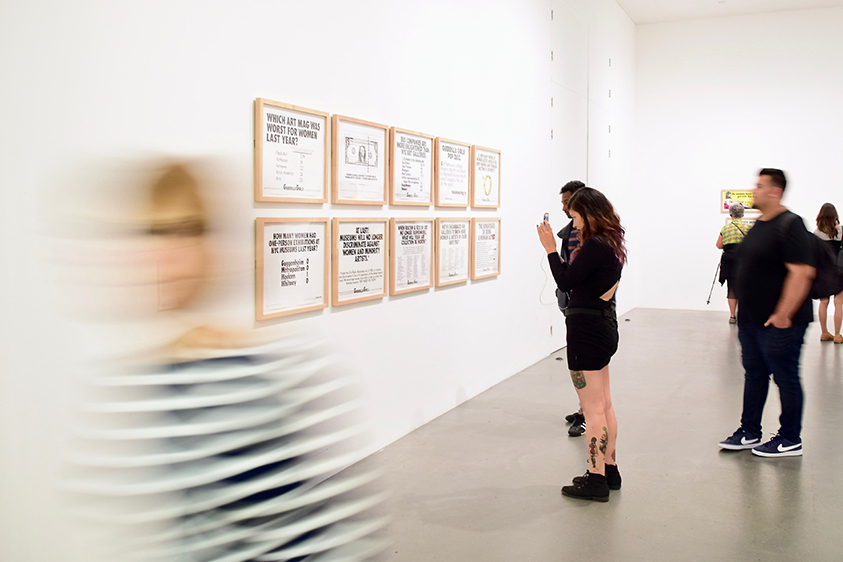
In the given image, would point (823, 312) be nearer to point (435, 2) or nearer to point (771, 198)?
point (771, 198)

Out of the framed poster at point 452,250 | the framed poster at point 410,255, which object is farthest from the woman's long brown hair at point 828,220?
the framed poster at point 410,255

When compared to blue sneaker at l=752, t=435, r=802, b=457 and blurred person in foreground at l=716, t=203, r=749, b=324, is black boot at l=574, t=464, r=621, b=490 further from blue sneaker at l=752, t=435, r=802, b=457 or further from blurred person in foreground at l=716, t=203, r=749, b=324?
blurred person in foreground at l=716, t=203, r=749, b=324

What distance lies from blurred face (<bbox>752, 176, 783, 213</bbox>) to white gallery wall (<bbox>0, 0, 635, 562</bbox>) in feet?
6.37

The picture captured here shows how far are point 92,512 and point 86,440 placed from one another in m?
0.09

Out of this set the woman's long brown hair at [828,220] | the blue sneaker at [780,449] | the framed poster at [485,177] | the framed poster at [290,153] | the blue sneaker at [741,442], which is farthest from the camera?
the woman's long brown hair at [828,220]

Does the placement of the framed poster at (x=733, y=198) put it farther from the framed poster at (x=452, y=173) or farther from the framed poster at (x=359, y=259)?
the framed poster at (x=359, y=259)

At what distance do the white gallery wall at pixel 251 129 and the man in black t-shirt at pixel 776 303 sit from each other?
1.89m

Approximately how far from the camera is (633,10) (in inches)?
399

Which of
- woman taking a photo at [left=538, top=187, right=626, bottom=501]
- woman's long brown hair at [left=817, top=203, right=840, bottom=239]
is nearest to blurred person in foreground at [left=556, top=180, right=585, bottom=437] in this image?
woman taking a photo at [left=538, top=187, right=626, bottom=501]

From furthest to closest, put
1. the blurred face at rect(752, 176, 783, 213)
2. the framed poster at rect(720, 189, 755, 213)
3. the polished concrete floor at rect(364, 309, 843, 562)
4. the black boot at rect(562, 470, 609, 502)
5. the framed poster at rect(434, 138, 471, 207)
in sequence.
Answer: the framed poster at rect(720, 189, 755, 213) → the framed poster at rect(434, 138, 471, 207) → the blurred face at rect(752, 176, 783, 213) → the black boot at rect(562, 470, 609, 502) → the polished concrete floor at rect(364, 309, 843, 562)

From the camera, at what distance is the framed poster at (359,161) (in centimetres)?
353

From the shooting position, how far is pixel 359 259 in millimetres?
3752

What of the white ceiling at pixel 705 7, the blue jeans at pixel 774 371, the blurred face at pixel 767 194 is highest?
the white ceiling at pixel 705 7

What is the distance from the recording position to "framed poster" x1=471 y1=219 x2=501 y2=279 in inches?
202
